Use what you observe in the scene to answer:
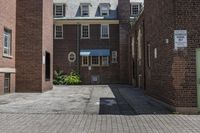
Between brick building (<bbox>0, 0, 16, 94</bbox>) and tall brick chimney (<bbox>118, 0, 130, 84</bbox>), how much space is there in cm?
1944

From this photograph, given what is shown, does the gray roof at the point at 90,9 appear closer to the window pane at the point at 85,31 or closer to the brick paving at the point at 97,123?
the window pane at the point at 85,31

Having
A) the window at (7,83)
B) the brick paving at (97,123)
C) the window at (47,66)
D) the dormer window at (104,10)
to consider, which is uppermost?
the dormer window at (104,10)

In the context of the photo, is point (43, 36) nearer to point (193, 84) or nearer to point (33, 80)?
point (33, 80)

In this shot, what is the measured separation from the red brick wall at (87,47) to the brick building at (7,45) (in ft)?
60.9

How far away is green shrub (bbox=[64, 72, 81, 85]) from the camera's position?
4119 centimetres

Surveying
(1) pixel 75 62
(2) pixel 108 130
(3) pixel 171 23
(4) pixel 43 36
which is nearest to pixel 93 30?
(1) pixel 75 62

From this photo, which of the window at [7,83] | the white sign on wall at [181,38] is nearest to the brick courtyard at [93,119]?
the white sign on wall at [181,38]

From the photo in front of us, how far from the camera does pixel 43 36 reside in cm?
A: 2552

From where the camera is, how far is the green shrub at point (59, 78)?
41.2 meters

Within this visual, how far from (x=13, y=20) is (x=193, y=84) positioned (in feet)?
47.4

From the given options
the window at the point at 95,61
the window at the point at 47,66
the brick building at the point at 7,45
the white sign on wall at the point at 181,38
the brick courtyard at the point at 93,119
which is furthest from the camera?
the window at the point at 95,61

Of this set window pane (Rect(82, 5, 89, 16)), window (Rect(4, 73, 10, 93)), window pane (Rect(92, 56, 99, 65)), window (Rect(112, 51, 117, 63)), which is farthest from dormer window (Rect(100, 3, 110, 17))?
window (Rect(4, 73, 10, 93))

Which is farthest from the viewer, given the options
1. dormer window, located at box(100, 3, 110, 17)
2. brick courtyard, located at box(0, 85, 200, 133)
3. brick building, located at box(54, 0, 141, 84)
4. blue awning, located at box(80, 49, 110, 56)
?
dormer window, located at box(100, 3, 110, 17)

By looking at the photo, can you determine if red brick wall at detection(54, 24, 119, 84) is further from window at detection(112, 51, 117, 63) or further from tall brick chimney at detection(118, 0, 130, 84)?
tall brick chimney at detection(118, 0, 130, 84)
